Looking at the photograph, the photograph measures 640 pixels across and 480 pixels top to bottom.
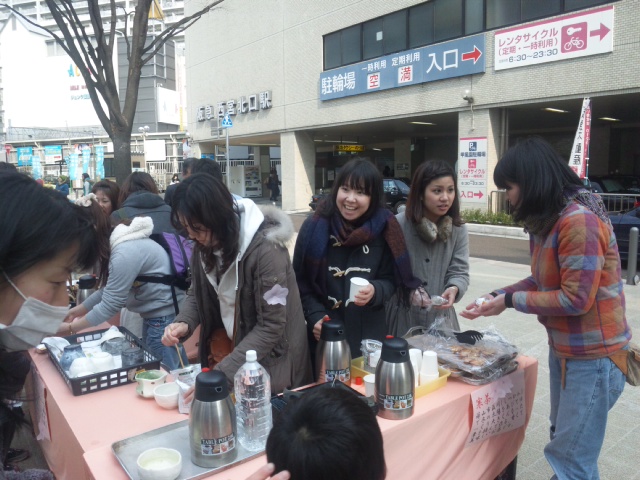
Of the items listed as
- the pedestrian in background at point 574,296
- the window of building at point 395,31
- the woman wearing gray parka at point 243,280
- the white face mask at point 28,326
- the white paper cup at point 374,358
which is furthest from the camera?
the window of building at point 395,31

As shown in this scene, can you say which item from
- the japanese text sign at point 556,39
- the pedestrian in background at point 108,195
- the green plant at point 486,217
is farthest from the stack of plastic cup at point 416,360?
the japanese text sign at point 556,39

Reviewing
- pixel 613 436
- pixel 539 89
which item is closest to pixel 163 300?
pixel 613 436

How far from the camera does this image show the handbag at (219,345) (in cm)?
249

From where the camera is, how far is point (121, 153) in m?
6.87

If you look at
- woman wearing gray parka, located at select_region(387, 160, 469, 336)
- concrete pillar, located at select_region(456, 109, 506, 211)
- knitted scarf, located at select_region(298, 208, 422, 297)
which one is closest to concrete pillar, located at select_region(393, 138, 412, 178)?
concrete pillar, located at select_region(456, 109, 506, 211)

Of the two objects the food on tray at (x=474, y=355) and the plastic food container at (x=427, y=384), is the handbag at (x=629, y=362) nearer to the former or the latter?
the food on tray at (x=474, y=355)

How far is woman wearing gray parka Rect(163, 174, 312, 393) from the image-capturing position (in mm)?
2137

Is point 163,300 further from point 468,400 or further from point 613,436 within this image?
point 613,436

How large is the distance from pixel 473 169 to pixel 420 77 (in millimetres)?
3427

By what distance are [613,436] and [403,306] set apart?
174 cm

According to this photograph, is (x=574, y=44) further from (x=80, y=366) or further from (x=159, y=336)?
(x=80, y=366)

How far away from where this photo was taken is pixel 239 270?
2.24 metres

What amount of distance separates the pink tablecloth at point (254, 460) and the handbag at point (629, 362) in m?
0.58

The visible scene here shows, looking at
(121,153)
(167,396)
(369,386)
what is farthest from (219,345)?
(121,153)
